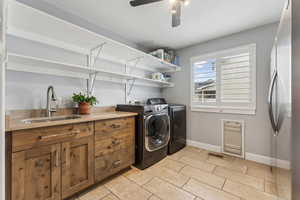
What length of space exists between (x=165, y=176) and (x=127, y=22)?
7.73 ft

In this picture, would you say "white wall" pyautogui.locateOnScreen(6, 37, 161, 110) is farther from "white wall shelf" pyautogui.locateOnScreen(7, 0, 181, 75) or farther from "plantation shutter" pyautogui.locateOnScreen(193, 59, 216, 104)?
"plantation shutter" pyautogui.locateOnScreen(193, 59, 216, 104)

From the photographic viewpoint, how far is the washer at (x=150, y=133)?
1924 millimetres

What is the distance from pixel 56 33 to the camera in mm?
1553

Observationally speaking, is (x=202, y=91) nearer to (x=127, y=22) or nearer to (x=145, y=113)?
(x=145, y=113)

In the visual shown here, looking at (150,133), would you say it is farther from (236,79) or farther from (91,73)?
(236,79)

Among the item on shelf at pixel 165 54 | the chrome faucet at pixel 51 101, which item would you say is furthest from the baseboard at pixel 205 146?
the chrome faucet at pixel 51 101

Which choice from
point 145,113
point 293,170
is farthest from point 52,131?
point 293,170

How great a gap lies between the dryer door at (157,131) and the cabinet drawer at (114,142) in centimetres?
25

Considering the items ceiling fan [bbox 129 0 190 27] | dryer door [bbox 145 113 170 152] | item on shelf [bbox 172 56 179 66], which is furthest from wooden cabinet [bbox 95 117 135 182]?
item on shelf [bbox 172 56 179 66]

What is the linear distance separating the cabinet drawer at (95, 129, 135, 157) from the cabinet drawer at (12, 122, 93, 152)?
0.19 m

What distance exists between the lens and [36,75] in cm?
154

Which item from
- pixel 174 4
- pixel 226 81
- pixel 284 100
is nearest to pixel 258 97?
pixel 226 81

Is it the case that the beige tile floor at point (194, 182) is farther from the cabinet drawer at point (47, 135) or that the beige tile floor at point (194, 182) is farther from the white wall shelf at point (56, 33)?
the white wall shelf at point (56, 33)

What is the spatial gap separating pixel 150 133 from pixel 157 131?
0.80 feet
